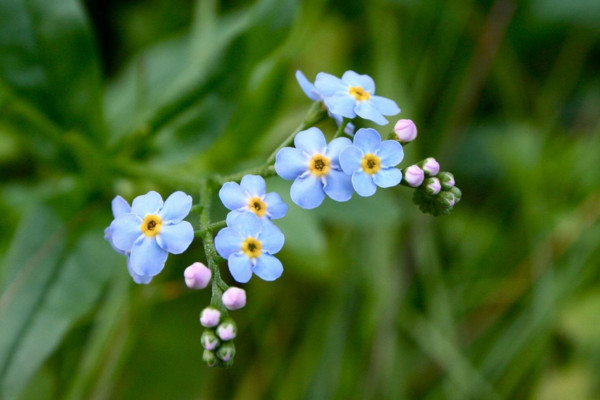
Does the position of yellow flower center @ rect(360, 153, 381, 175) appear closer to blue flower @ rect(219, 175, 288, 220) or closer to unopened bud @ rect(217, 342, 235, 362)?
blue flower @ rect(219, 175, 288, 220)

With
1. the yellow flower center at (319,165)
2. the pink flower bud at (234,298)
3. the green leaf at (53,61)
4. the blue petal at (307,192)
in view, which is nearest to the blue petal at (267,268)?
the pink flower bud at (234,298)

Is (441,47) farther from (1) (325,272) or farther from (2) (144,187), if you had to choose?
(2) (144,187)

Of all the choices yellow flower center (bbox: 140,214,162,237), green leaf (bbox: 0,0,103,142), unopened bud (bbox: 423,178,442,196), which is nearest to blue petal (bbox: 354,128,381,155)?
unopened bud (bbox: 423,178,442,196)

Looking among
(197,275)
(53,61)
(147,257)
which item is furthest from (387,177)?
(53,61)

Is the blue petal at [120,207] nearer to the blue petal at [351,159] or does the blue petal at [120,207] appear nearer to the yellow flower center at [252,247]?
the yellow flower center at [252,247]

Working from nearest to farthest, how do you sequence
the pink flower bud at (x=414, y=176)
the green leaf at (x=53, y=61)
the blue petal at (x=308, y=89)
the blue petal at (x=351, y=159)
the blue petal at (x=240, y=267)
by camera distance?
the blue petal at (x=240, y=267), the blue petal at (x=351, y=159), the pink flower bud at (x=414, y=176), the blue petal at (x=308, y=89), the green leaf at (x=53, y=61)

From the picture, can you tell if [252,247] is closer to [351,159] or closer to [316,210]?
[351,159]

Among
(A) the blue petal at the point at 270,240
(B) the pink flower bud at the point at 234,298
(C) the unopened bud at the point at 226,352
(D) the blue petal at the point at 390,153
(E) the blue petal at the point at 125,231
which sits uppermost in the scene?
(D) the blue petal at the point at 390,153

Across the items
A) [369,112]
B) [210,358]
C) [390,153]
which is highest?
[369,112]
